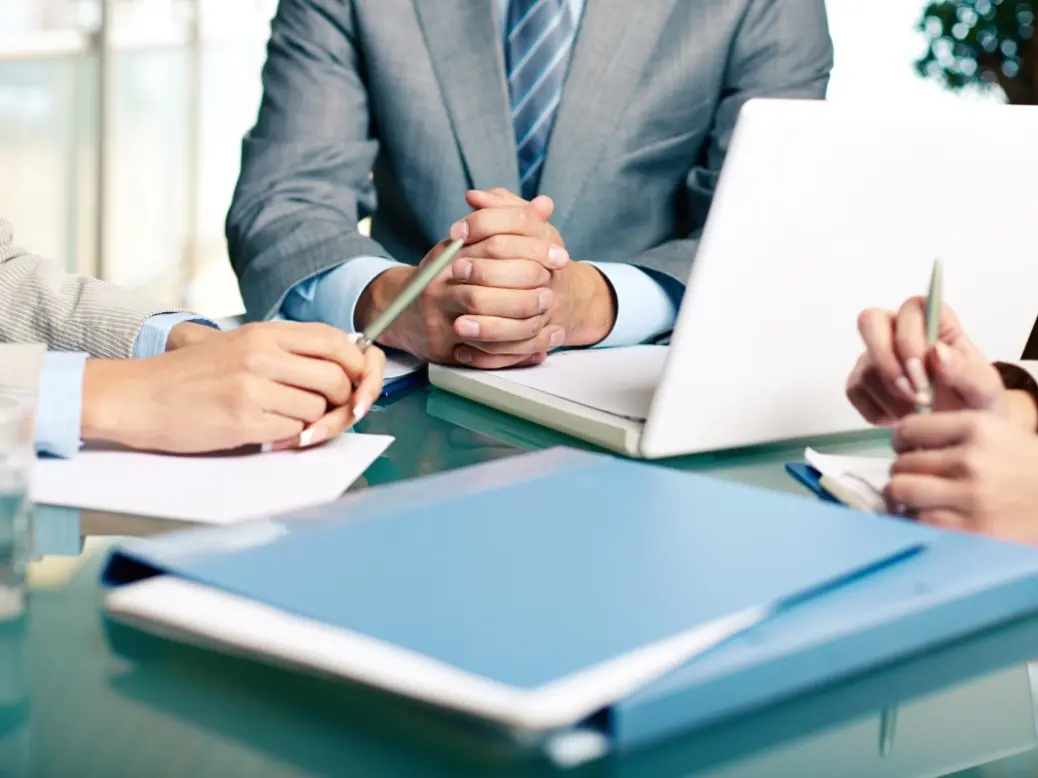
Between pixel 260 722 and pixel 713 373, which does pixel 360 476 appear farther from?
pixel 260 722

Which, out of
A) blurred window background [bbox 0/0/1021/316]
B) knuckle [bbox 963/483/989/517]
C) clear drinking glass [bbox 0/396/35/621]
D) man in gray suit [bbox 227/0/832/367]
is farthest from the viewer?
blurred window background [bbox 0/0/1021/316]

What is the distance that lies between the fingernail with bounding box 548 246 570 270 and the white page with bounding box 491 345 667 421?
100 millimetres

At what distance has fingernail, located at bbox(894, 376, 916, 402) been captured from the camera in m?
0.91

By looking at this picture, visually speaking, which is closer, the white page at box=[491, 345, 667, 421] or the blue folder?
the blue folder

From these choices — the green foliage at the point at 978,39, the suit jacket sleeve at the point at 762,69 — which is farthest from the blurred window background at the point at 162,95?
the suit jacket sleeve at the point at 762,69

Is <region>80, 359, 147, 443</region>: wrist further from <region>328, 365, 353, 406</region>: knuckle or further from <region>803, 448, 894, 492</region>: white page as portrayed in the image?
<region>803, 448, 894, 492</region>: white page

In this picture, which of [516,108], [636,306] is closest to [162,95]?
[516,108]

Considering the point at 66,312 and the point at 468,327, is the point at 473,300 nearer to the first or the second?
the point at 468,327

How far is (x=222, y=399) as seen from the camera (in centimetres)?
95

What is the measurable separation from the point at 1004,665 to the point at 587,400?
1.70ft

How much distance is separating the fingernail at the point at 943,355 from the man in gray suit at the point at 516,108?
2.16ft

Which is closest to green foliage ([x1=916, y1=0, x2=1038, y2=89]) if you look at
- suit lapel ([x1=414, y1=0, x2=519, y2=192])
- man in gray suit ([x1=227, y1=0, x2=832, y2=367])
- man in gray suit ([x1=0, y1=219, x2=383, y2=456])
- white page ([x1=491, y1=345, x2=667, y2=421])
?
man in gray suit ([x1=227, y1=0, x2=832, y2=367])

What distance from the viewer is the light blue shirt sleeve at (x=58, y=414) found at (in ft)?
2.99

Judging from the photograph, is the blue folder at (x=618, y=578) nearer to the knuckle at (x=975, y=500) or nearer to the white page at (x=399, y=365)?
the knuckle at (x=975, y=500)
